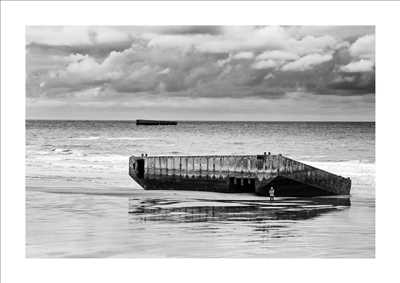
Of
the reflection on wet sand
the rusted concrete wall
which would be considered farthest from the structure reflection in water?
the rusted concrete wall

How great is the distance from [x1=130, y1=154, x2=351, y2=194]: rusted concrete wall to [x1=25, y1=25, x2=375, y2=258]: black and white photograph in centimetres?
4

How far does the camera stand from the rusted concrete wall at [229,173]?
28.6 m

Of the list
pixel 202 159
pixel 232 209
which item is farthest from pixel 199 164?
pixel 232 209

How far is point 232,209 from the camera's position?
25.8m

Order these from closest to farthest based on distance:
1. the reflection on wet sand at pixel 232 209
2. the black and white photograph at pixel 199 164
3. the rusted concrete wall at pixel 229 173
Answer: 1. the black and white photograph at pixel 199 164
2. the reflection on wet sand at pixel 232 209
3. the rusted concrete wall at pixel 229 173

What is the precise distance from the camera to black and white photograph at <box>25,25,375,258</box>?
2158cm

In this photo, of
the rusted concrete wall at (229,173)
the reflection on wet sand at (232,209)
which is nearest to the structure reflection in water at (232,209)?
the reflection on wet sand at (232,209)

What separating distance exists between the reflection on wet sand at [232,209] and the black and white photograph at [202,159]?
0.06m

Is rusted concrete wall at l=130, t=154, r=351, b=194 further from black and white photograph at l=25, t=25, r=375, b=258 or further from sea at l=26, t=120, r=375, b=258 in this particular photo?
sea at l=26, t=120, r=375, b=258

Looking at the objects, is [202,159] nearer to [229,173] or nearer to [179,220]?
[229,173]

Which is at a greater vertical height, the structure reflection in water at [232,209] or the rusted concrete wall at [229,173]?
the rusted concrete wall at [229,173]

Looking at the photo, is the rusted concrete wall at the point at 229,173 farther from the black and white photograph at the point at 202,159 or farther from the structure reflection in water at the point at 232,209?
the structure reflection in water at the point at 232,209

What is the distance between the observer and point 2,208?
21734mm

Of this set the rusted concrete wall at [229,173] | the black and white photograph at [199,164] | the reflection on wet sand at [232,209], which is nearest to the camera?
the black and white photograph at [199,164]
